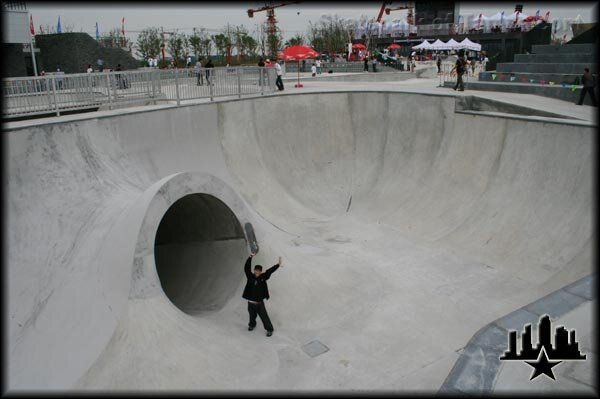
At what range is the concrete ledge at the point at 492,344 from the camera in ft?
15.3

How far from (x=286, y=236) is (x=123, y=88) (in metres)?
6.09

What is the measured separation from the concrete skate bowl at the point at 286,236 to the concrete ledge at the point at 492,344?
2148mm

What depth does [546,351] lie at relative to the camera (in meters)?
4.68

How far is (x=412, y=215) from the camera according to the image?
13781mm

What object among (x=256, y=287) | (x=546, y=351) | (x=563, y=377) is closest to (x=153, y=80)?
(x=256, y=287)

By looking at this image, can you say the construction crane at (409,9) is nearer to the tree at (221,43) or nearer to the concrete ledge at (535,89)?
the tree at (221,43)

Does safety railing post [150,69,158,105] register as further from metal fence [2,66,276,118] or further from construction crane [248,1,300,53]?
construction crane [248,1,300,53]

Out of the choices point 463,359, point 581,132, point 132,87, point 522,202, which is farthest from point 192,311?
point 581,132

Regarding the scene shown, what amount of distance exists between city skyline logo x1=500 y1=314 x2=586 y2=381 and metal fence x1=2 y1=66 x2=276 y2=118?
10.8m

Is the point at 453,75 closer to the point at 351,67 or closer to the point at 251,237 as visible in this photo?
the point at 351,67

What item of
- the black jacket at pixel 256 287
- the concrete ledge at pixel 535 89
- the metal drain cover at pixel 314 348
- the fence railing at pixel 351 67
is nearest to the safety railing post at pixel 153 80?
the black jacket at pixel 256 287

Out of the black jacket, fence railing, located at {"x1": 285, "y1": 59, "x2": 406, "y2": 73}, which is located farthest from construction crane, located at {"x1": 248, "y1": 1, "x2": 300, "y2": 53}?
the black jacket

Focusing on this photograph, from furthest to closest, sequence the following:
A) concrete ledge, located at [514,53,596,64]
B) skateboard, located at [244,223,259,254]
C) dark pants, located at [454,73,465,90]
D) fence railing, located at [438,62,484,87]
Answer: fence railing, located at [438,62,484,87], concrete ledge, located at [514,53,596,64], dark pants, located at [454,73,465,90], skateboard, located at [244,223,259,254]

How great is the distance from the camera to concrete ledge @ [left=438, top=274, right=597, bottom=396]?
4664 mm
